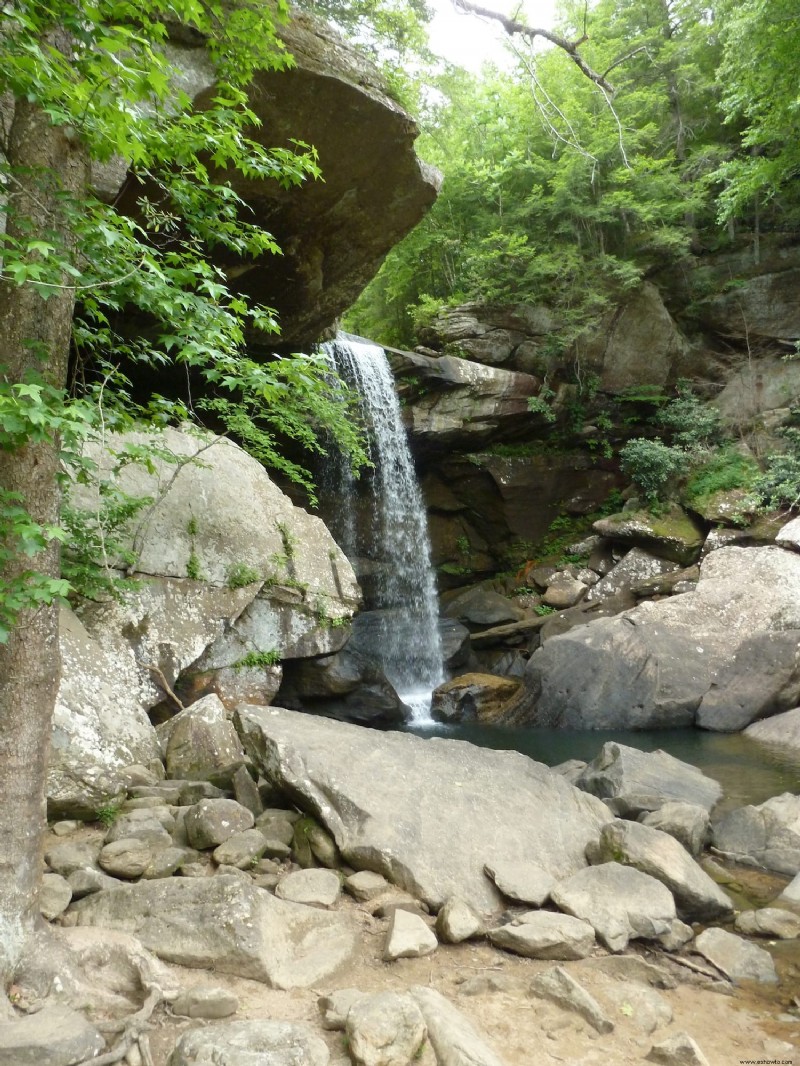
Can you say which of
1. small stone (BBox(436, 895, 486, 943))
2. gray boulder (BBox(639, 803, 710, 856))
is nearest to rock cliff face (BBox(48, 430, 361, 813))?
small stone (BBox(436, 895, 486, 943))

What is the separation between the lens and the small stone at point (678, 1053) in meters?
2.83

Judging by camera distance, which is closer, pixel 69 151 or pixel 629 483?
pixel 69 151

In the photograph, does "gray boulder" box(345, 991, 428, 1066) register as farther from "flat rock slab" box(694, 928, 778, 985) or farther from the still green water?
the still green water

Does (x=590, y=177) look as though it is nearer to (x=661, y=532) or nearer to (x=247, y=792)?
(x=661, y=532)

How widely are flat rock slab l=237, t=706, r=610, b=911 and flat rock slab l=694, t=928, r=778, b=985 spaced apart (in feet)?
2.94

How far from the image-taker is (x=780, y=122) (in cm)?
1242

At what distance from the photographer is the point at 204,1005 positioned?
285 cm

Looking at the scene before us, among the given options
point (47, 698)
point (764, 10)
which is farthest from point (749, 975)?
point (764, 10)

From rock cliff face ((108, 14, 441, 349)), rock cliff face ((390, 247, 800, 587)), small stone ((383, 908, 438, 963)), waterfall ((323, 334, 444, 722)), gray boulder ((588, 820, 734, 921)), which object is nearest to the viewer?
small stone ((383, 908, 438, 963))

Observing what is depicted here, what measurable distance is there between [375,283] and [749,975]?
1875 centimetres

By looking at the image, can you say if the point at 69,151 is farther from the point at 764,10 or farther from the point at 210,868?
the point at 764,10

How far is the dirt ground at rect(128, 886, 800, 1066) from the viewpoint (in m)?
2.91

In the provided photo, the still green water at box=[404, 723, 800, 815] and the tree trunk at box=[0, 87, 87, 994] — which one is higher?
the tree trunk at box=[0, 87, 87, 994]

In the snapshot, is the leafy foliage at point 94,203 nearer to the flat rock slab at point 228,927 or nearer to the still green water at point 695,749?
the flat rock slab at point 228,927
